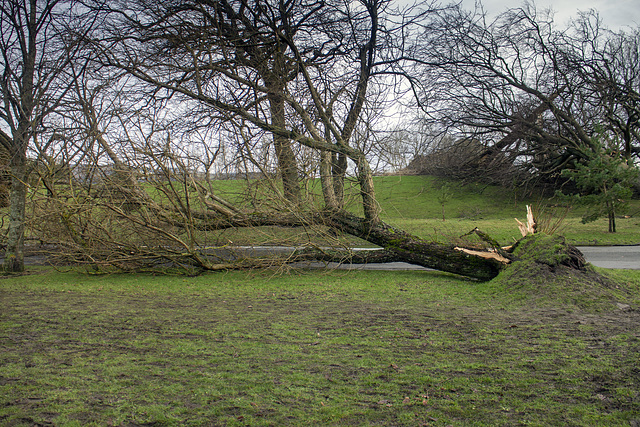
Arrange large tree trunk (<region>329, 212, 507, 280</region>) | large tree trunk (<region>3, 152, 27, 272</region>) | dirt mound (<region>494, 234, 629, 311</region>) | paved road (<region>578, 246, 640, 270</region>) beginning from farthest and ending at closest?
1. paved road (<region>578, 246, 640, 270</region>)
2. large tree trunk (<region>3, 152, 27, 272</region>)
3. large tree trunk (<region>329, 212, 507, 280</region>)
4. dirt mound (<region>494, 234, 629, 311</region>)

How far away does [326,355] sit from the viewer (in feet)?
13.9

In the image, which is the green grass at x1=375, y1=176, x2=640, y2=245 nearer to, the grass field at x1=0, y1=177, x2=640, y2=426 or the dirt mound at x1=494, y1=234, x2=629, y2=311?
the dirt mound at x1=494, y1=234, x2=629, y2=311

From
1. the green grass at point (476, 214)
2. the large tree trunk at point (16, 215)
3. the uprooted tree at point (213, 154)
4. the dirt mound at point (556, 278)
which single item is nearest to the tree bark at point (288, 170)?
the uprooted tree at point (213, 154)

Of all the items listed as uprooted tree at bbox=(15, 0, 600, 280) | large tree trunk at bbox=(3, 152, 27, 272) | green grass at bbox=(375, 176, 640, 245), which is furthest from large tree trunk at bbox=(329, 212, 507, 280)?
large tree trunk at bbox=(3, 152, 27, 272)

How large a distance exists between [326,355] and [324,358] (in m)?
0.08

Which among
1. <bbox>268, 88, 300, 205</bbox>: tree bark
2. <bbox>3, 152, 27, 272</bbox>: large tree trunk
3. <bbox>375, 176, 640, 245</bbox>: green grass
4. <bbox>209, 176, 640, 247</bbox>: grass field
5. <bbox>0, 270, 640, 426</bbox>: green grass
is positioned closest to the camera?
<bbox>0, 270, 640, 426</bbox>: green grass

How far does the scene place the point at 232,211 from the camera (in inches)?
408

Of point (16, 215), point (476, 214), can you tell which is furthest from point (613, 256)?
point (16, 215)

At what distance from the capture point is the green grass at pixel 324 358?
10.1 ft

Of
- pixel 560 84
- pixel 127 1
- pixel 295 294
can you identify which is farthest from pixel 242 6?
pixel 560 84

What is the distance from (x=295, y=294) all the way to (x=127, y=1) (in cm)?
926

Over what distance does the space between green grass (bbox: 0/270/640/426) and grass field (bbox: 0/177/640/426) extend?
2 centimetres

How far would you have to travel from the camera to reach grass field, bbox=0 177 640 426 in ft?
10.1

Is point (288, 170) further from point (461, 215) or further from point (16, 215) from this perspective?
point (461, 215)
